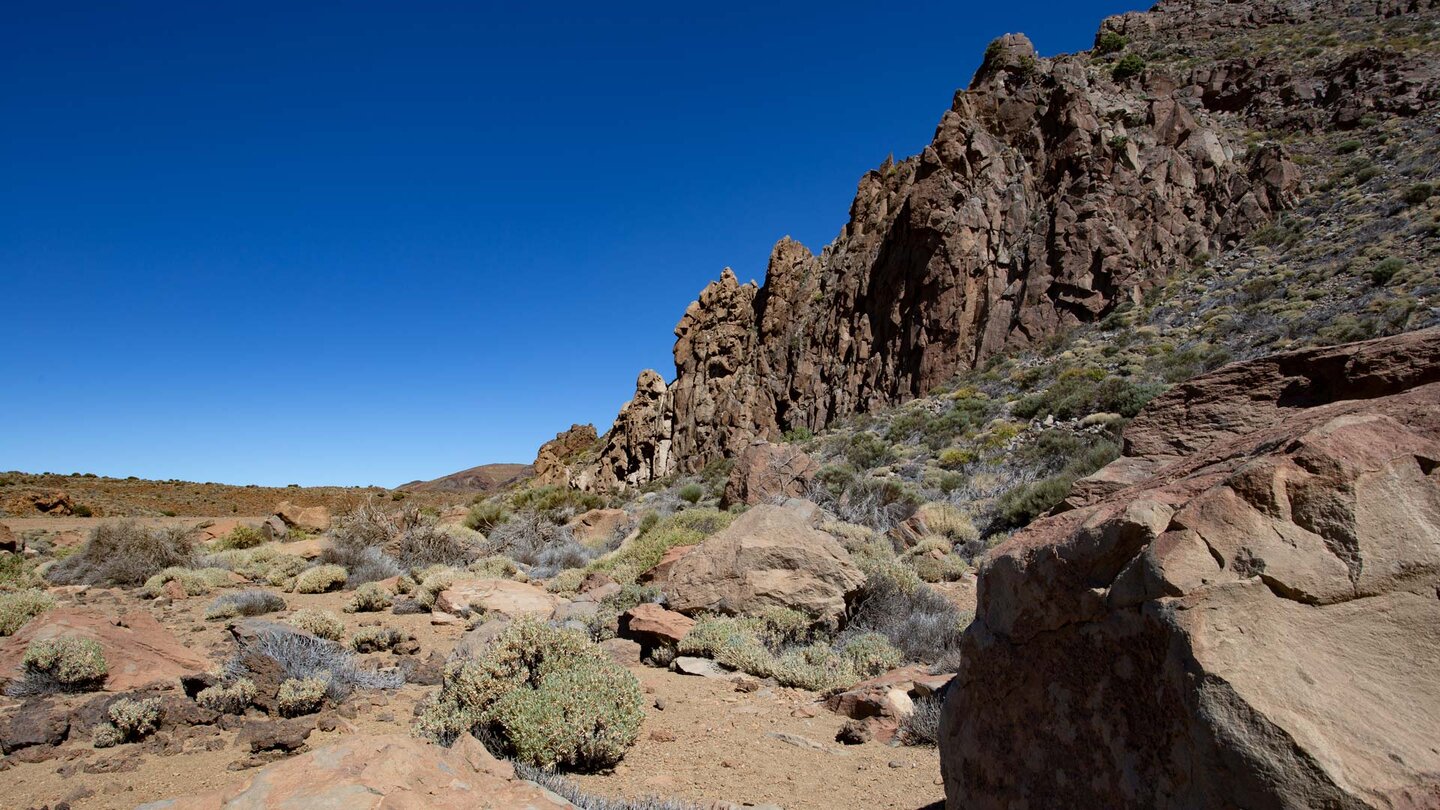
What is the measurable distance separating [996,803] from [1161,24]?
1994 inches

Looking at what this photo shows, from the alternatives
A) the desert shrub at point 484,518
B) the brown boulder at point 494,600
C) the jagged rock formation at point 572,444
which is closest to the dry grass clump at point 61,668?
the brown boulder at point 494,600

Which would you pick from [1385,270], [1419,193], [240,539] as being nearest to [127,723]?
[240,539]

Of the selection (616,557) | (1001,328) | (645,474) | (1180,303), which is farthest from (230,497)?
(1180,303)

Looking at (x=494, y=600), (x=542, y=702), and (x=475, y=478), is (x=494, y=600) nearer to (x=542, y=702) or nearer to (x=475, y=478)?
(x=542, y=702)

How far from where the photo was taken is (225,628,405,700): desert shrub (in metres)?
5.94

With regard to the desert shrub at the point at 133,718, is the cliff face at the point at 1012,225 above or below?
above

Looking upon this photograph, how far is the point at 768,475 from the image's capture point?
628 inches

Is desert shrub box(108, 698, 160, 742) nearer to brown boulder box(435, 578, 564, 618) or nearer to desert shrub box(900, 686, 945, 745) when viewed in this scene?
brown boulder box(435, 578, 564, 618)

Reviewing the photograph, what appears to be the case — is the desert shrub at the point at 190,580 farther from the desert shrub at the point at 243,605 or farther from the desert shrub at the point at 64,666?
the desert shrub at the point at 64,666

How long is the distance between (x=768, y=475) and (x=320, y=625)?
9.80 meters

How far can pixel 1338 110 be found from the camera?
27.8m

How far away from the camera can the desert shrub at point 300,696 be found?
5.52m

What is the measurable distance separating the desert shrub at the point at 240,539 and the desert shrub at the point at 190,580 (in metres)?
4.56

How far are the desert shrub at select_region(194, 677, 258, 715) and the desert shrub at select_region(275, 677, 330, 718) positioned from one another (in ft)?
0.70
